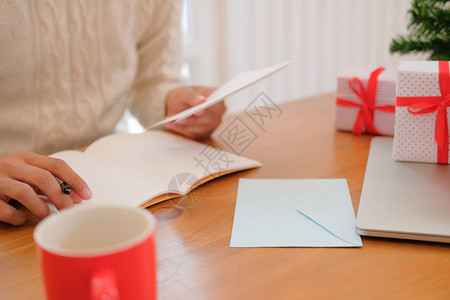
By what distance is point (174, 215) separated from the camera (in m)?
0.62

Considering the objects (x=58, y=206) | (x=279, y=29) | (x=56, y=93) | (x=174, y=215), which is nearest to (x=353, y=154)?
(x=174, y=215)

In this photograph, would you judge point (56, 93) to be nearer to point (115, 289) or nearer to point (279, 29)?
point (115, 289)

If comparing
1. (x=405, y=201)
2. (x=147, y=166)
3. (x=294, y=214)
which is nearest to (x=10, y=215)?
(x=147, y=166)

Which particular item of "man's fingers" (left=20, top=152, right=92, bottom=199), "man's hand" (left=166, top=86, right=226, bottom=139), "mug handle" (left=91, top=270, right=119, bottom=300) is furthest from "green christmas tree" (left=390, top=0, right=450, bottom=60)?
"mug handle" (left=91, top=270, right=119, bottom=300)

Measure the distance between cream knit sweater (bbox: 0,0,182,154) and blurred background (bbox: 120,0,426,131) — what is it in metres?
0.97

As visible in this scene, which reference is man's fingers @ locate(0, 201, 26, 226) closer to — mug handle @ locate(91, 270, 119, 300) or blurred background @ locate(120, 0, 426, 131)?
mug handle @ locate(91, 270, 119, 300)

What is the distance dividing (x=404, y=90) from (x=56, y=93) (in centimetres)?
67

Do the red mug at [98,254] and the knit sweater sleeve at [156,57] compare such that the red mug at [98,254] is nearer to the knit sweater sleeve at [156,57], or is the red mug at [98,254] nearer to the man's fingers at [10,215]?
the man's fingers at [10,215]

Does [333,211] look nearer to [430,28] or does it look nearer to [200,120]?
A: [200,120]

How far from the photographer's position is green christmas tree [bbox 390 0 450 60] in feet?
2.89

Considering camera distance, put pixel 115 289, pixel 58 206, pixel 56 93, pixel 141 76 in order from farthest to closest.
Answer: pixel 141 76 → pixel 56 93 → pixel 58 206 → pixel 115 289

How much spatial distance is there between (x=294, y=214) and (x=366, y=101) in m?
0.39

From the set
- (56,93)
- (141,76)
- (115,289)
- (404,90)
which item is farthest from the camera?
(141,76)

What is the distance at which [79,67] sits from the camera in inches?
39.8
